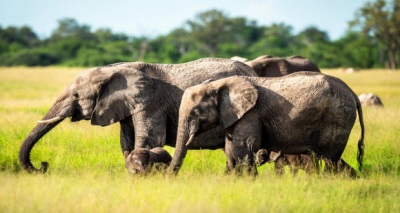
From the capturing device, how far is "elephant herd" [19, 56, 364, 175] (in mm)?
9914

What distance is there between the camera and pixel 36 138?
34.6 feet

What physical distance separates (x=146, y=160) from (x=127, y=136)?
147 cm

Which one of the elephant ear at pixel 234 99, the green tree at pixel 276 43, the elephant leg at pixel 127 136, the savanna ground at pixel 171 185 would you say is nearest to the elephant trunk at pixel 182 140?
the savanna ground at pixel 171 185

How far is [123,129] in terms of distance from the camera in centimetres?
1118

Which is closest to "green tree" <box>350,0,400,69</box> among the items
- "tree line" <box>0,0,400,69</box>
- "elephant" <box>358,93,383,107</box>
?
"tree line" <box>0,0,400,69</box>

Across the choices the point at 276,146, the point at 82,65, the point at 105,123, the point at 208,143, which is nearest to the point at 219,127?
the point at 208,143

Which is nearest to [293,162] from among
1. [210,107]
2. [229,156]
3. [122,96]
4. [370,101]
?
[229,156]

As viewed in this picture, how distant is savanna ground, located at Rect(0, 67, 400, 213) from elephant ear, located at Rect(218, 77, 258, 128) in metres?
0.80

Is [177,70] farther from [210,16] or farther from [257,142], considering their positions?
[210,16]

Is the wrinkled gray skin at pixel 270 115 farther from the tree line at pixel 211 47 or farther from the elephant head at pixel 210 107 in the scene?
the tree line at pixel 211 47

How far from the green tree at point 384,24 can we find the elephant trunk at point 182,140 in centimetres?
6211

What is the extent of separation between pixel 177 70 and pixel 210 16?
7901 cm

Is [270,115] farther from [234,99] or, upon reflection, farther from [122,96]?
[122,96]

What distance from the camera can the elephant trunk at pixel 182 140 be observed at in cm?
973
